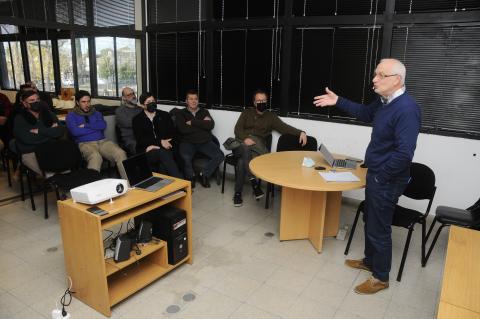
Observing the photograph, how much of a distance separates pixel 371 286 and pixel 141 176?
193 centimetres

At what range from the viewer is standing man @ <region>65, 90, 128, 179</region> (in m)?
4.32

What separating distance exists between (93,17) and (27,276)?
12.7ft

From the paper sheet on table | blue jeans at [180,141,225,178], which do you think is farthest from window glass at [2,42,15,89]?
the paper sheet on table

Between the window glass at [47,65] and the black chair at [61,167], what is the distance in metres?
1.57

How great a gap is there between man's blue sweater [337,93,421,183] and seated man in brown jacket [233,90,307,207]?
182cm

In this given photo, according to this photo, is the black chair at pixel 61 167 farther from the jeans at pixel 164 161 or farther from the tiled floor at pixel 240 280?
the jeans at pixel 164 161

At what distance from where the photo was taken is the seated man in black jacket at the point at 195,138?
15.7 feet

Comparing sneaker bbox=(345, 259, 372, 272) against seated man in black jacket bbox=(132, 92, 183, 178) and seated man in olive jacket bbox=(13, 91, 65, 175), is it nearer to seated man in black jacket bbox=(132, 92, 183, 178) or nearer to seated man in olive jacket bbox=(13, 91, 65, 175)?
seated man in black jacket bbox=(132, 92, 183, 178)

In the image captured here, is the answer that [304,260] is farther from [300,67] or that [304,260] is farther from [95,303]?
[300,67]

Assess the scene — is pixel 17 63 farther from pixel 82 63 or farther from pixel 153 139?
pixel 153 139

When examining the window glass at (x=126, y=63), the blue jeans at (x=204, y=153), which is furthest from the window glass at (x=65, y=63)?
the blue jeans at (x=204, y=153)

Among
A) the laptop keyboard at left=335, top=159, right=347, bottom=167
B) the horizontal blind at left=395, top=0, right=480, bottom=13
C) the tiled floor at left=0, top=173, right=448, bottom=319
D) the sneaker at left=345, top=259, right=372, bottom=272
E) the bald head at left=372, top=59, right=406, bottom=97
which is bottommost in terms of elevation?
the tiled floor at left=0, top=173, right=448, bottom=319

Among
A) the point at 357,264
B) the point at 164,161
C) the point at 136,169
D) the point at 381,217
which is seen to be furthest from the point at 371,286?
the point at 164,161

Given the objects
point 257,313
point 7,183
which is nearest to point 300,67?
point 257,313
